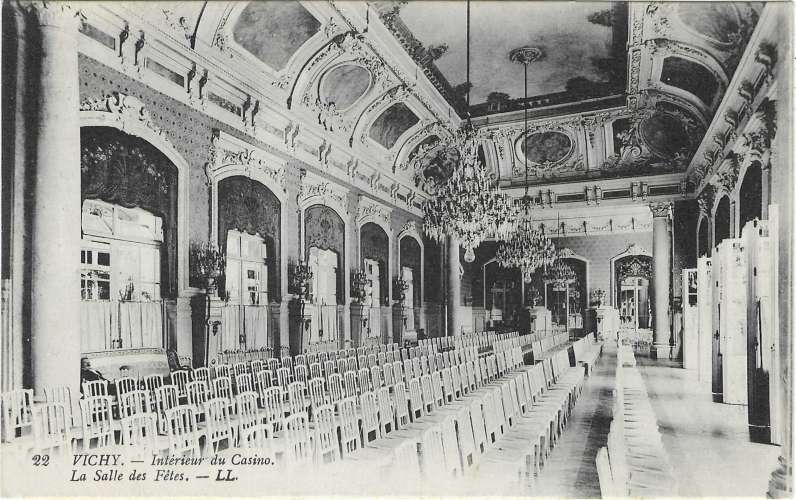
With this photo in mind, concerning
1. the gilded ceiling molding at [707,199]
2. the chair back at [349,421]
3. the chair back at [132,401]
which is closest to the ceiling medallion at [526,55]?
the gilded ceiling molding at [707,199]

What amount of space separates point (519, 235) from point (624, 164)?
6530 millimetres

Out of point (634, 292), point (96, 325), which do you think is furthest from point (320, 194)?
point (634, 292)

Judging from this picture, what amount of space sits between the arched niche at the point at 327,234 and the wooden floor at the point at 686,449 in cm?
628

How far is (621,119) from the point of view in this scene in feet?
52.5

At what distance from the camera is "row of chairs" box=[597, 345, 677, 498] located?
123 inches

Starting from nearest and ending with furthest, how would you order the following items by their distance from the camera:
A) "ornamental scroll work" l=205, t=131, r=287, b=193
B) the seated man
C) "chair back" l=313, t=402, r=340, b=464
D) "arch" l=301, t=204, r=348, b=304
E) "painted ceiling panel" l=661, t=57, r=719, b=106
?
1. "chair back" l=313, t=402, r=340, b=464
2. the seated man
3. "ornamental scroll work" l=205, t=131, r=287, b=193
4. "painted ceiling panel" l=661, t=57, r=719, b=106
5. "arch" l=301, t=204, r=348, b=304

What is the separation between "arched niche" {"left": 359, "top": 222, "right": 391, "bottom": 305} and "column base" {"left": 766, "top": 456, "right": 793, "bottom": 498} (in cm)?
1109

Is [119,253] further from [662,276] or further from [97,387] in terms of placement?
[662,276]

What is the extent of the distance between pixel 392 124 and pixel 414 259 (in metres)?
5.07

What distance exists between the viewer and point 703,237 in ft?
52.7

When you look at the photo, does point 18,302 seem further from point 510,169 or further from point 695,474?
point 510,169

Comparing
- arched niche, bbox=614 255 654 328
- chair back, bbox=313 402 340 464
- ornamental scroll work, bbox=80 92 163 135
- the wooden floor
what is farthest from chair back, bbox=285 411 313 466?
arched niche, bbox=614 255 654 328

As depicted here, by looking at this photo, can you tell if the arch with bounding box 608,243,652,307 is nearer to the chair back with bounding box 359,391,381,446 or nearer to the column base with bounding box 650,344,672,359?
the column base with bounding box 650,344,672,359

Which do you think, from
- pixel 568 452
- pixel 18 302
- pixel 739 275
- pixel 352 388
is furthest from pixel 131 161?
pixel 739 275
